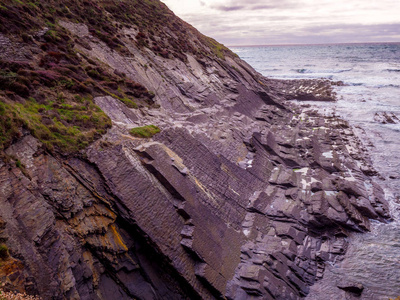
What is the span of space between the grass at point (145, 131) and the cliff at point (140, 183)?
141 mm

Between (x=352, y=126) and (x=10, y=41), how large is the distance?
43.7m

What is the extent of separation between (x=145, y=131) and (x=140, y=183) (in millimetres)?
5150

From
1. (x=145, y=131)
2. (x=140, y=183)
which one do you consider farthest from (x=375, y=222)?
(x=145, y=131)

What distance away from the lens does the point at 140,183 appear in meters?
14.6

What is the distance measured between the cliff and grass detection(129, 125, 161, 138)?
14 cm

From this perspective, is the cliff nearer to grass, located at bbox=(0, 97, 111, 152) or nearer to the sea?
grass, located at bbox=(0, 97, 111, 152)

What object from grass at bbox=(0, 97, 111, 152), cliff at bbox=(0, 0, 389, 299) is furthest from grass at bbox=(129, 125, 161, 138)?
grass at bbox=(0, 97, 111, 152)

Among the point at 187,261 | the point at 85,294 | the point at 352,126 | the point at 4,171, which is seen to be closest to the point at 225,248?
the point at 187,261

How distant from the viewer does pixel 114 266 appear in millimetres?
11953

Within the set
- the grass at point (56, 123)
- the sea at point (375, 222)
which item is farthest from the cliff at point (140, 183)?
the sea at point (375, 222)

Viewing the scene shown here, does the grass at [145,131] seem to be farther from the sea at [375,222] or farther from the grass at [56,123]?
the sea at [375,222]

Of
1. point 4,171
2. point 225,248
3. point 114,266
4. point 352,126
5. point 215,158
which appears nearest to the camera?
point 4,171

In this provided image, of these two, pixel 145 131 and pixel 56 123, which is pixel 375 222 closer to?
pixel 145 131

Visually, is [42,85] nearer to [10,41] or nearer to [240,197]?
[10,41]
